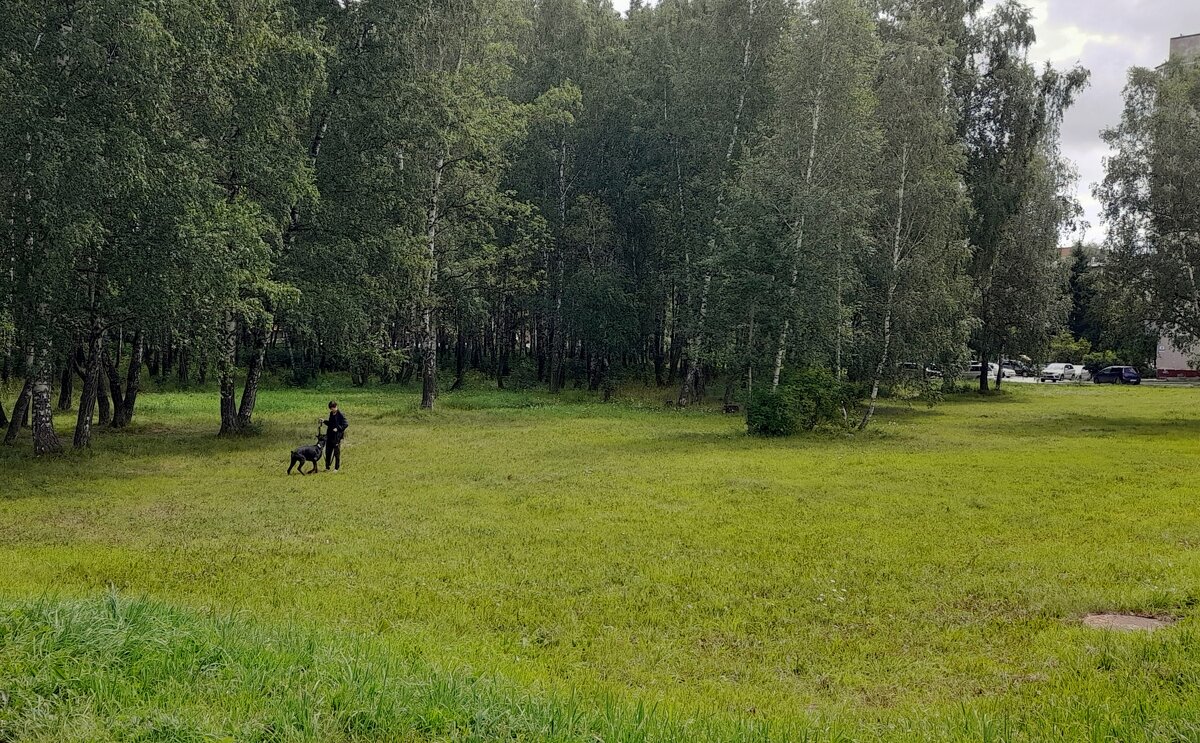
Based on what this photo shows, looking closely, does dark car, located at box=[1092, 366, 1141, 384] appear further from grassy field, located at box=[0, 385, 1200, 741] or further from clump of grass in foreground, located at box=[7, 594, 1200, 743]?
clump of grass in foreground, located at box=[7, 594, 1200, 743]

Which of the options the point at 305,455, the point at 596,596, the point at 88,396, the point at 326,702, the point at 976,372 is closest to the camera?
the point at 326,702

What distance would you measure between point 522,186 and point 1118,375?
175 ft

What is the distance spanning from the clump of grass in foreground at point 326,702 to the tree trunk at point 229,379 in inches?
702

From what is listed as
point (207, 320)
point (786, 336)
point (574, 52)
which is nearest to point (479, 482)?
point (207, 320)

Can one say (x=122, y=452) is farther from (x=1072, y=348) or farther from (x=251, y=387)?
(x=1072, y=348)

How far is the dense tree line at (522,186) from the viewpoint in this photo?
18.4 metres

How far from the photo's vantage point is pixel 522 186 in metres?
47.7

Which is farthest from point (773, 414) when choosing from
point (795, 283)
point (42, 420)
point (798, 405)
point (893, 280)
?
point (42, 420)

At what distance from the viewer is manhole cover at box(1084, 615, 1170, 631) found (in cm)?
837

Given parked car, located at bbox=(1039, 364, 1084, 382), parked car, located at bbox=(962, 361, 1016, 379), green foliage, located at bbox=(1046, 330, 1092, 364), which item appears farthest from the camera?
green foliage, located at bbox=(1046, 330, 1092, 364)

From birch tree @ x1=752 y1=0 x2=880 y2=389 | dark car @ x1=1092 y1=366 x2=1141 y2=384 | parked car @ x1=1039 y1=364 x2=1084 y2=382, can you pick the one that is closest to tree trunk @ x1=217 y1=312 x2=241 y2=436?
birch tree @ x1=752 y1=0 x2=880 y2=389

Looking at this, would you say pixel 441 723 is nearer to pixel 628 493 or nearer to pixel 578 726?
A: pixel 578 726

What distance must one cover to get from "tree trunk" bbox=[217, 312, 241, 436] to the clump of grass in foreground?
17828 mm

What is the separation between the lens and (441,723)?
495 centimetres
